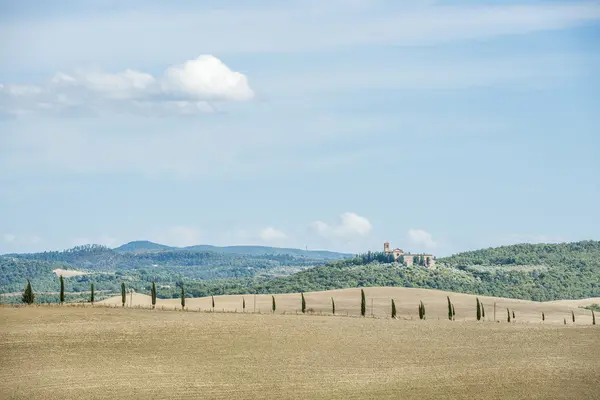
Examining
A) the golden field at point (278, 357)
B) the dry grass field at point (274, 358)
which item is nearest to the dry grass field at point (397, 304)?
the golden field at point (278, 357)

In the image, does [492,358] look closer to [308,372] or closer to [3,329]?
[308,372]

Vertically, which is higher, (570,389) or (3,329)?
(3,329)

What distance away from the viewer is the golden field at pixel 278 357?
6031cm

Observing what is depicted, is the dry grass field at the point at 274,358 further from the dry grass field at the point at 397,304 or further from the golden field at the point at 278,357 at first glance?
the dry grass field at the point at 397,304

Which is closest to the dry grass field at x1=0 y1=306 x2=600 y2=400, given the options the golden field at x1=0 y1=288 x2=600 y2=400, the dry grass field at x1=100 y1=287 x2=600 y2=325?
the golden field at x1=0 y1=288 x2=600 y2=400

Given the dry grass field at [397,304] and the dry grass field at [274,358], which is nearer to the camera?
the dry grass field at [274,358]

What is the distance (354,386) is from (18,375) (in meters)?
20.8

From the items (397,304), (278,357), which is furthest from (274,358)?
(397,304)

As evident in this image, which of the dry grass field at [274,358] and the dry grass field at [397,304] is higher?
the dry grass field at [397,304]

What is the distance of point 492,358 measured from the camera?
7512cm

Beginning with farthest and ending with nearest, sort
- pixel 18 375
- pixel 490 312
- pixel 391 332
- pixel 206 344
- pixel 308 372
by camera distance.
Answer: pixel 490 312, pixel 391 332, pixel 206 344, pixel 308 372, pixel 18 375

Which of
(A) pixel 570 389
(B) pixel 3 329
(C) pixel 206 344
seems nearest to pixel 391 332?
(C) pixel 206 344

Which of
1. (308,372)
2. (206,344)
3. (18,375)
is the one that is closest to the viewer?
(18,375)

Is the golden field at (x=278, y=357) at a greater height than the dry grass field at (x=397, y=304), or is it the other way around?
the dry grass field at (x=397, y=304)
